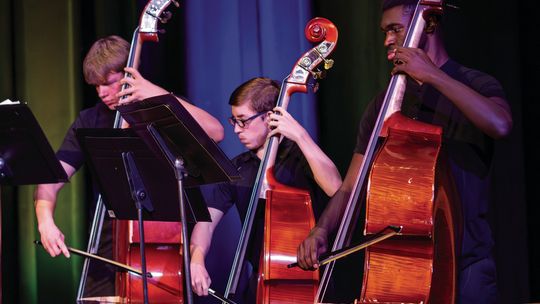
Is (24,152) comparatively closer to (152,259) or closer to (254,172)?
(152,259)

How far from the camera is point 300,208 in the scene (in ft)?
9.80

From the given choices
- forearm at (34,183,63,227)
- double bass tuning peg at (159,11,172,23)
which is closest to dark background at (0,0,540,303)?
double bass tuning peg at (159,11,172,23)

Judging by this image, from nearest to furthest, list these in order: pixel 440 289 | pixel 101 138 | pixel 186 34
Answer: pixel 440 289
pixel 101 138
pixel 186 34

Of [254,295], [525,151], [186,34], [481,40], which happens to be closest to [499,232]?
[525,151]

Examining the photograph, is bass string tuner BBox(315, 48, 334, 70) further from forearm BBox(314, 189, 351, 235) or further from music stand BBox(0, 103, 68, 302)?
music stand BBox(0, 103, 68, 302)

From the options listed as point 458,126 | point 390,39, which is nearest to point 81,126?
point 390,39

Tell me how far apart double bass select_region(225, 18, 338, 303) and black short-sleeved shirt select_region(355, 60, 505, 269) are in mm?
497

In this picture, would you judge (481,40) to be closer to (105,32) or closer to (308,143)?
(308,143)

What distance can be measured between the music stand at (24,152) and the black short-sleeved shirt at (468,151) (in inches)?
48.1

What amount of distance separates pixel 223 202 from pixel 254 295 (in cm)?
46

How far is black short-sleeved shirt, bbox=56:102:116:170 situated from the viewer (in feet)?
11.7

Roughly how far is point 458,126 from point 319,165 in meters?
0.64

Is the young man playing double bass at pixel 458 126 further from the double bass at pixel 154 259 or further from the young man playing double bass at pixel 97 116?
the young man playing double bass at pixel 97 116

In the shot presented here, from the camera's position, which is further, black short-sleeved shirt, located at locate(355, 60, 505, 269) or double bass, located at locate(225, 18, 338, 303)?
double bass, located at locate(225, 18, 338, 303)
